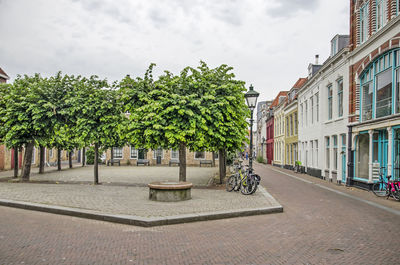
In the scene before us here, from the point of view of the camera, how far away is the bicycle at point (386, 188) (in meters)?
11.7

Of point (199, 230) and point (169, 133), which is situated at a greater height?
point (169, 133)

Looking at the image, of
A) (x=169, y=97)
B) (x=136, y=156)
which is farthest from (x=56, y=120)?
(x=136, y=156)

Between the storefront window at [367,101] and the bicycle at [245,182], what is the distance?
22.9ft

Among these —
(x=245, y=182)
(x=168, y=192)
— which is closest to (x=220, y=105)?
(x=245, y=182)

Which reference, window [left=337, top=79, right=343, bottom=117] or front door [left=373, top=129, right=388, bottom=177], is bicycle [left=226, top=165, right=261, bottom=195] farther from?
window [left=337, top=79, right=343, bottom=117]

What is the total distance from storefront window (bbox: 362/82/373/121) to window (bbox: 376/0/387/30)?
2745 mm

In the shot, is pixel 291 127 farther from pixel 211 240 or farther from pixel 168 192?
pixel 211 240

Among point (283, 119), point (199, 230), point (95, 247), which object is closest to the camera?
point (95, 247)

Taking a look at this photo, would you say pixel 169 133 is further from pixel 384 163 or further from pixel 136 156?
pixel 136 156

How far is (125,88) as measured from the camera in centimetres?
1422

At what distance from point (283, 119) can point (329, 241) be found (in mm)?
32497

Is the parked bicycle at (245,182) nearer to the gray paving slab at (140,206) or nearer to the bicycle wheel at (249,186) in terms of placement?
the bicycle wheel at (249,186)

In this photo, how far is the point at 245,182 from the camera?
12.6 metres

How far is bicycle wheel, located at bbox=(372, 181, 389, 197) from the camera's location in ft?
41.9
